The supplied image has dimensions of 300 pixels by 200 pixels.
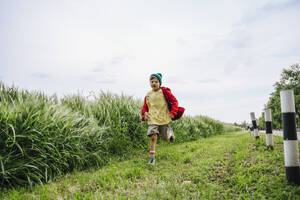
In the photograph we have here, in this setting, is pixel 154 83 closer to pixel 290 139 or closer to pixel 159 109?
pixel 159 109

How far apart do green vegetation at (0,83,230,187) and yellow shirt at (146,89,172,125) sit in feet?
3.14

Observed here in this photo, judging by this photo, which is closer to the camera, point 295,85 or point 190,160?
point 190,160

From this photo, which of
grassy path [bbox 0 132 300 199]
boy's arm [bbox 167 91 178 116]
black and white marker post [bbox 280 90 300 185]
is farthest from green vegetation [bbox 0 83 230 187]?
black and white marker post [bbox 280 90 300 185]

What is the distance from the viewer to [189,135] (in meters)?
8.71

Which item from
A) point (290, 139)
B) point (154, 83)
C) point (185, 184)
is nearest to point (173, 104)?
point (154, 83)

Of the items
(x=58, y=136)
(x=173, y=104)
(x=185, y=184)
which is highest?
(x=173, y=104)

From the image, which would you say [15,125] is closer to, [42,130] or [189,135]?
[42,130]

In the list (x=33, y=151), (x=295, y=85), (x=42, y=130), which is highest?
(x=295, y=85)

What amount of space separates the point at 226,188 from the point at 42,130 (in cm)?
301

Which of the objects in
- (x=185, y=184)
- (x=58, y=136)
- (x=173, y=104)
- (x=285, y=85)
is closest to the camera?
(x=185, y=184)

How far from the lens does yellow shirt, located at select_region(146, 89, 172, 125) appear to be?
4387 mm

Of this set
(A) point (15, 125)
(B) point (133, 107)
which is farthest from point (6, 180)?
(B) point (133, 107)

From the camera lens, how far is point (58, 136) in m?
3.60

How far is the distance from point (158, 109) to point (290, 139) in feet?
8.26
